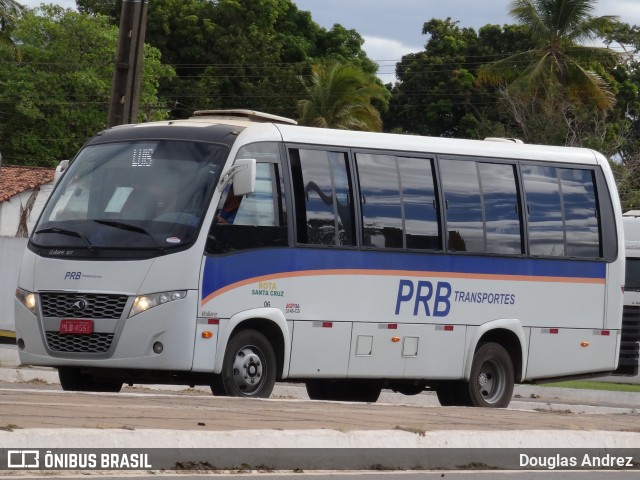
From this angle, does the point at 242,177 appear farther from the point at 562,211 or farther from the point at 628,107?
the point at 628,107

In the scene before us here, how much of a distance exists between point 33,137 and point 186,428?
56624 mm

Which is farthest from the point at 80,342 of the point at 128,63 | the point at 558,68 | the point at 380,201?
the point at 558,68

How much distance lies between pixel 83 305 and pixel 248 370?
171cm

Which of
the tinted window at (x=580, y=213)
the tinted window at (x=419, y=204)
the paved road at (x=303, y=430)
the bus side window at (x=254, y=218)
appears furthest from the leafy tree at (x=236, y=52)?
the paved road at (x=303, y=430)

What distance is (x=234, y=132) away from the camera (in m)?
14.3

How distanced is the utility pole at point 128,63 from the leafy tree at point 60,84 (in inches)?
1587

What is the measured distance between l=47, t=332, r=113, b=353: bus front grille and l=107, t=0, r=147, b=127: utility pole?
27.3ft

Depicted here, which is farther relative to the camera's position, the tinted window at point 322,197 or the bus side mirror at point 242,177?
the tinted window at point 322,197

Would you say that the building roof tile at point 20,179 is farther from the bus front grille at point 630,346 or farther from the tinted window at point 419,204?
the tinted window at point 419,204

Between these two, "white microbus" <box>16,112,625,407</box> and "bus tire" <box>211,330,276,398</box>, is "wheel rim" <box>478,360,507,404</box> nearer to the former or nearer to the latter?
"white microbus" <box>16,112,625,407</box>

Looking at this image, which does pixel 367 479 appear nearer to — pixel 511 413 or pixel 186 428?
pixel 186 428

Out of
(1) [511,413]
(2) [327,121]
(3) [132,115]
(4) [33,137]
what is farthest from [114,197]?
(4) [33,137]

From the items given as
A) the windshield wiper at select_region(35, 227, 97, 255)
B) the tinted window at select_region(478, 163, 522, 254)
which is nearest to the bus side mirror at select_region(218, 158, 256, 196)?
the windshield wiper at select_region(35, 227, 97, 255)

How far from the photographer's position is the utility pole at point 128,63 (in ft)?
71.2
